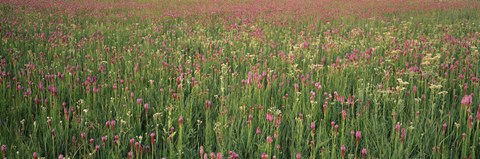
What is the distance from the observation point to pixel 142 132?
3428 mm

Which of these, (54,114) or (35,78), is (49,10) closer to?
(35,78)

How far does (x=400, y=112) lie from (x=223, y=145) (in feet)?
5.46

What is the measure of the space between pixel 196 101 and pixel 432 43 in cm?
538

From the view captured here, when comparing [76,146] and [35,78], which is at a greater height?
[35,78]

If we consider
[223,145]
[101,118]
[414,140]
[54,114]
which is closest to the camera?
[223,145]

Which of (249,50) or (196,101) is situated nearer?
(196,101)

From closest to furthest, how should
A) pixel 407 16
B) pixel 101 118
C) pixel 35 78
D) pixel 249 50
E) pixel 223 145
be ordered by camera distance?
pixel 223 145
pixel 101 118
pixel 35 78
pixel 249 50
pixel 407 16

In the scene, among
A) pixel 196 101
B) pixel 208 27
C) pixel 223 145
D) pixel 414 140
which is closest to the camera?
pixel 223 145

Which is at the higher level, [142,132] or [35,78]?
[35,78]

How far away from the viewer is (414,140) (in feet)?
10.0

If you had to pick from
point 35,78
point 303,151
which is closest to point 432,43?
point 303,151

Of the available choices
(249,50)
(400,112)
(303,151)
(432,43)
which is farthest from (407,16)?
(303,151)

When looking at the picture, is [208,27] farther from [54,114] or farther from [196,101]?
[54,114]

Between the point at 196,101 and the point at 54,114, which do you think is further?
the point at 196,101
